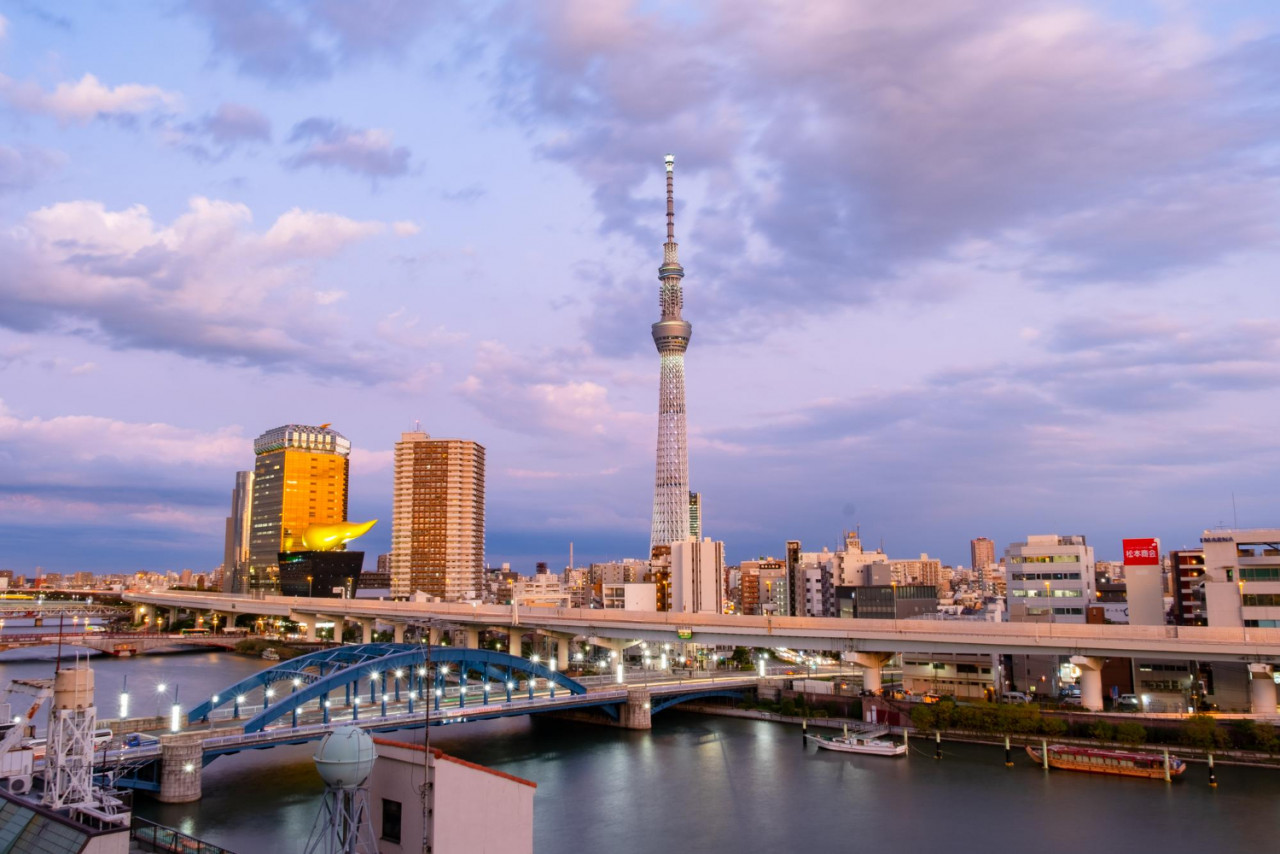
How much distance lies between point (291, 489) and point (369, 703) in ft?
496

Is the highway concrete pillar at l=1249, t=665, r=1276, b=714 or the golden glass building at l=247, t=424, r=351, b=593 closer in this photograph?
the highway concrete pillar at l=1249, t=665, r=1276, b=714

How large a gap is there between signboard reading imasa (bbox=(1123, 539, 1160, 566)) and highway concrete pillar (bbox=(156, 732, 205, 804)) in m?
56.8

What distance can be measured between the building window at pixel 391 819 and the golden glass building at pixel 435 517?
160378mm

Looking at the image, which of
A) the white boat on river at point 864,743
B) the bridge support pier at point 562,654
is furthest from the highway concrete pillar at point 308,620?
the white boat on river at point 864,743

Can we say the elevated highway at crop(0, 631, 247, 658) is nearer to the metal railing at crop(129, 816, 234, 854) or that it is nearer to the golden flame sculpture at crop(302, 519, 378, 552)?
the golden flame sculpture at crop(302, 519, 378, 552)

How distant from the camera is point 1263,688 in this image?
44469 mm

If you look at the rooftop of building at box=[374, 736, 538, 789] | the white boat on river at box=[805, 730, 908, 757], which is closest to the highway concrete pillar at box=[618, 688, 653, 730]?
the white boat on river at box=[805, 730, 908, 757]

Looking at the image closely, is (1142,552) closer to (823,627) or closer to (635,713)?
(823,627)

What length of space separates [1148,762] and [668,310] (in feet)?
362

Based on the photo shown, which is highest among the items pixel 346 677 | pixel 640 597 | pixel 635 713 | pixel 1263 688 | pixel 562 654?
pixel 346 677

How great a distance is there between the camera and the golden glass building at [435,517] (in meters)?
177

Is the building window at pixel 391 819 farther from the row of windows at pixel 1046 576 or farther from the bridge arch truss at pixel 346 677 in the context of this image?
the row of windows at pixel 1046 576

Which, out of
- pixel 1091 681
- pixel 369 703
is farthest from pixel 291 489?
pixel 1091 681

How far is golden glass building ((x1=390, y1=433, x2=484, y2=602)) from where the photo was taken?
177125mm
